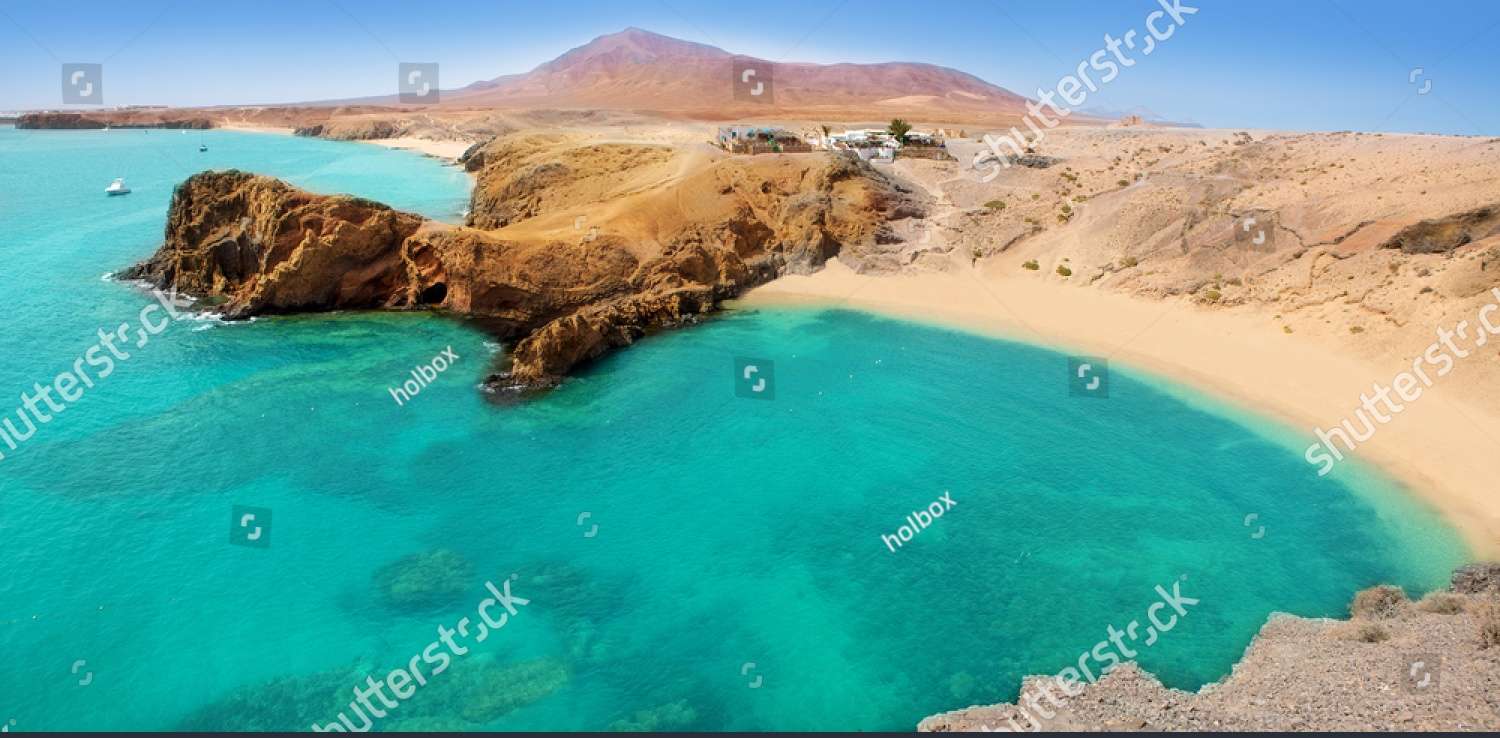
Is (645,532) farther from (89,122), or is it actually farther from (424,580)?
(89,122)

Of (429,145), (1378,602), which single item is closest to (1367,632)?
(1378,602)

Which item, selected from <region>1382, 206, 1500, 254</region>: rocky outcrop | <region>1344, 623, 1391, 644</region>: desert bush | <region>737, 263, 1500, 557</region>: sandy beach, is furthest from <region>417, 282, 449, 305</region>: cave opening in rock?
<region>1382, 206, 1500, 254</region>: rocky outcrop

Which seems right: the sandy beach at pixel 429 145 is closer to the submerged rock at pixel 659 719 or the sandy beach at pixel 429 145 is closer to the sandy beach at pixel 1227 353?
the sandy beach at pixel 1227 353

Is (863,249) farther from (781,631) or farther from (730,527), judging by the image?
(781,631)

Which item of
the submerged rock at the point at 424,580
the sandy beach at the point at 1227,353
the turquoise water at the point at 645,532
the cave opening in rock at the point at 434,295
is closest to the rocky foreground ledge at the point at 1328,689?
the turquoise water at the point at 645,532

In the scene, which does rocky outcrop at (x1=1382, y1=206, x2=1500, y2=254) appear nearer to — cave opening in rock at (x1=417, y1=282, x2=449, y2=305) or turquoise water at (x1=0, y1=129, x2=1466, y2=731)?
turquoise water at (x1=0, y1=129, x2=1466, y2=731)

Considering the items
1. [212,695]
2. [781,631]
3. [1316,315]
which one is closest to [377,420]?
[212,695]
